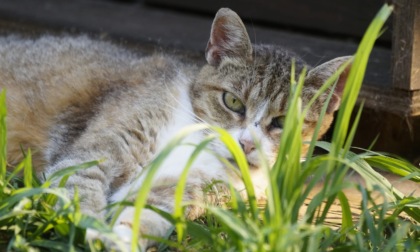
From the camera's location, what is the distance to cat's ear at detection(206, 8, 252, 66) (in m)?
3.51

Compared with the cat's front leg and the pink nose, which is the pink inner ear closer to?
the pink nose

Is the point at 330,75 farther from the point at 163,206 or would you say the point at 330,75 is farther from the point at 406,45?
the point at 163,206

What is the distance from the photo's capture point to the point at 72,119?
148 inches

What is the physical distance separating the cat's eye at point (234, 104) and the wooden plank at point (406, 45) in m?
1.13

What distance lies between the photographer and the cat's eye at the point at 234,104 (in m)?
3.52

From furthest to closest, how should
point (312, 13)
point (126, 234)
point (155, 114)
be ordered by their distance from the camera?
1. point (312, 13)
2. point (155, 114)
3. point (126, 234)

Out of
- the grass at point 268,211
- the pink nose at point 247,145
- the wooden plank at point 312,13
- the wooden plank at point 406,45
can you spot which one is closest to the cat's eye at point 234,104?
the pink nose at point 247,145

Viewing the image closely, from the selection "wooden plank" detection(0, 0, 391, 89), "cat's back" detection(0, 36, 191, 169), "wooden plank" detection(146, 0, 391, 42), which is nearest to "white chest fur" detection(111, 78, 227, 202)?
"cat's back" detection(0, 36, 191, 169)

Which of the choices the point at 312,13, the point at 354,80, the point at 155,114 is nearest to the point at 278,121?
the point at 155,114

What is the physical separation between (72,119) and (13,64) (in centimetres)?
65

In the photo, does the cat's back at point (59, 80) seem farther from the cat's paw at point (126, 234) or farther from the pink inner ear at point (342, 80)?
the pink inner ear at point (342, 80)

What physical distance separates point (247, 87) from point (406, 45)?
3.57ft

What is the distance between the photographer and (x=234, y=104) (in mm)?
3533

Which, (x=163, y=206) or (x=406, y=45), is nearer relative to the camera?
(x=163, y=206)
